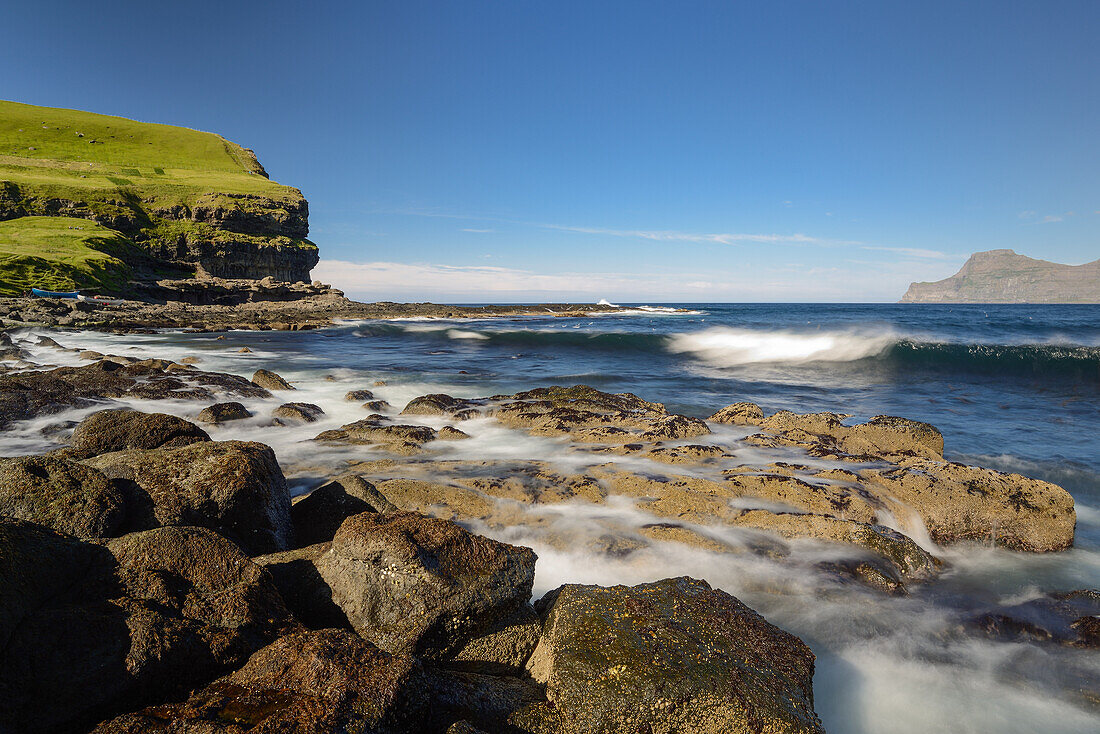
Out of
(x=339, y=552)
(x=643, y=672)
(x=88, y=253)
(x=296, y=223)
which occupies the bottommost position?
(x=643, y=672)

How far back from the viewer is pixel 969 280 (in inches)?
6683

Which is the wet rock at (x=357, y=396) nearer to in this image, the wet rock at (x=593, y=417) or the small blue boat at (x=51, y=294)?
the wet rock at (x=593, y=417)

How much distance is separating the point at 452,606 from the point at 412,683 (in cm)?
70

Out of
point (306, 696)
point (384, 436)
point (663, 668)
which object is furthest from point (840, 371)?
point (306, 696)

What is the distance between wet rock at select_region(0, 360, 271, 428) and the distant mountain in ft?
548

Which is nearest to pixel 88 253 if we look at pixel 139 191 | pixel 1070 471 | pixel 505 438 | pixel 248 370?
pixel 139 191

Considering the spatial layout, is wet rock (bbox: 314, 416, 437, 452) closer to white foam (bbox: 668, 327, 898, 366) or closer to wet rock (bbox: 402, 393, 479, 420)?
wet rock (bbox: 402, 393, 479, 420)

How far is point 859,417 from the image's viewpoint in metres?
11.7

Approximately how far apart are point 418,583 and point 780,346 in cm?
2734

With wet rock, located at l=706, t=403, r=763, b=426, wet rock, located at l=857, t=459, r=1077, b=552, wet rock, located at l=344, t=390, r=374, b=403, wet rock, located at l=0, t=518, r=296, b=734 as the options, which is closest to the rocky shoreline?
wet rock, located at l=344, t=390, r=374, b=403

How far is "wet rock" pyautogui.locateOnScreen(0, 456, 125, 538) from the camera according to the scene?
2986 mm

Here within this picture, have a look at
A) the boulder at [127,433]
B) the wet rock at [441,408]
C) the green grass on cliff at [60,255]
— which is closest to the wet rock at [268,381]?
the wet rock at [441,408]

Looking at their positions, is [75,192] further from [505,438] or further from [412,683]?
[412,683]

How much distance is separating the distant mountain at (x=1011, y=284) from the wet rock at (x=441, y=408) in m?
164
